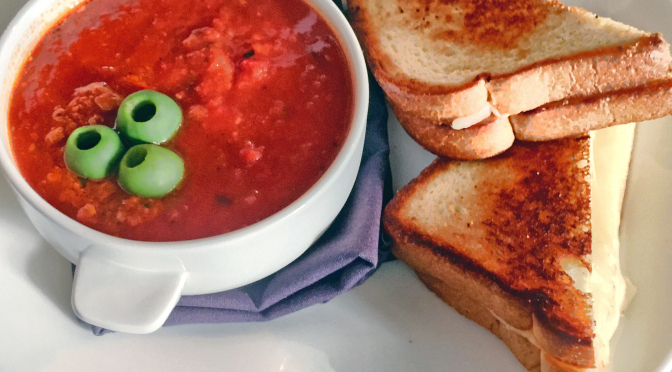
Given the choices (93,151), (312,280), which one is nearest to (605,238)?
(312,280)

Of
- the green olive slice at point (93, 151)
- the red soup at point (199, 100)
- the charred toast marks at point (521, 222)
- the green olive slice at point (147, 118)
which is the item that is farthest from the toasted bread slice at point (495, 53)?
the green olive slice at point (93, 151)

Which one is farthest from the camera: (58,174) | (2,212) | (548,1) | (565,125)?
(548,1)

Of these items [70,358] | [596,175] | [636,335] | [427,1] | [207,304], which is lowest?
[70,358]

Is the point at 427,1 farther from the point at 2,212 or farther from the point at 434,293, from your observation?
the point at 2,212

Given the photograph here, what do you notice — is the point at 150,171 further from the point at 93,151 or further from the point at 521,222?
the point at 521,222

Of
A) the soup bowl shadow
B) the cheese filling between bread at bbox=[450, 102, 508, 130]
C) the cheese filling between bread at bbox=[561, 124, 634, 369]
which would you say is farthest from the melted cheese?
the soup bowl shadow

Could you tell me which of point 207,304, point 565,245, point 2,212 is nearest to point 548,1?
point 565,245
